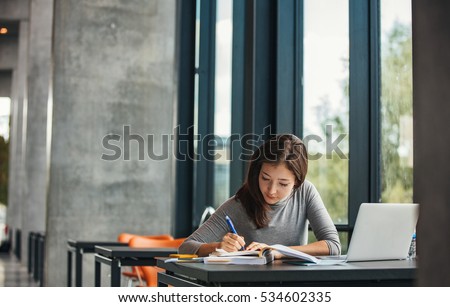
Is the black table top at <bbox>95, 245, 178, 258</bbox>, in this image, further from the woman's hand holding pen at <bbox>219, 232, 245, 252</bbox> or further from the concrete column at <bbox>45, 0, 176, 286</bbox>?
the concrete column at <bbox>45, 0, 176, 286</bbox>

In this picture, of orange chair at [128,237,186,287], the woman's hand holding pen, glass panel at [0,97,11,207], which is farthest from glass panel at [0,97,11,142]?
the woman's hand holding pen

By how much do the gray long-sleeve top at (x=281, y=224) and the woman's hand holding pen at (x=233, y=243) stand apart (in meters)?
0.34

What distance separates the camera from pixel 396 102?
15.0 feet

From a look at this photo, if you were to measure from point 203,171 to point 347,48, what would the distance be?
9.38ft

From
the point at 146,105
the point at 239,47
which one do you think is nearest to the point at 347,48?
the point at 239,47

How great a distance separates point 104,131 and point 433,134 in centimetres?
691

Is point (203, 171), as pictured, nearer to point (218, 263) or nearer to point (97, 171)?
point (97, 171)

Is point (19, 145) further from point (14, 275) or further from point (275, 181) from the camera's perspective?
point (275, 181)

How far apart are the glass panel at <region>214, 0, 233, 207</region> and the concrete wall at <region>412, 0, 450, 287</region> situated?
5302 millimetres

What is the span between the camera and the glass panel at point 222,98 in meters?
6.89

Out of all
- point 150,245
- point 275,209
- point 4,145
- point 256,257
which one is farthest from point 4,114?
point 256,257

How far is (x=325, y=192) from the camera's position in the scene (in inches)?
203

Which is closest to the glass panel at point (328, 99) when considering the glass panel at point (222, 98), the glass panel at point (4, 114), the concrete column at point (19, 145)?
the glass panel at point (222, 98)

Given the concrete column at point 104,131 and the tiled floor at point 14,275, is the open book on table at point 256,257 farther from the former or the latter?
the tiled floor at point 14,275
